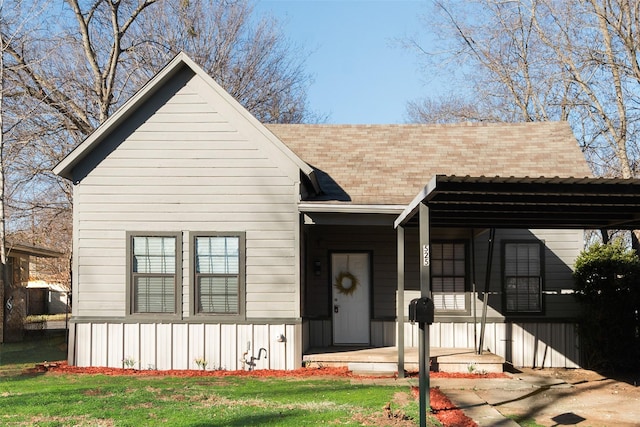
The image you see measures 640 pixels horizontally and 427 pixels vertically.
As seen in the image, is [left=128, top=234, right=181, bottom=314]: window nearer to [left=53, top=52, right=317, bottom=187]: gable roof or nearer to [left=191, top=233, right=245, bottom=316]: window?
[left=191, top=233, right=245, bottom=316]: window

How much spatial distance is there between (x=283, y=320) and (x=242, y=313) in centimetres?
77

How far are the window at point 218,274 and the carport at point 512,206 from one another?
3.10 m

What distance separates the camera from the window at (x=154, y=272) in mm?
13625

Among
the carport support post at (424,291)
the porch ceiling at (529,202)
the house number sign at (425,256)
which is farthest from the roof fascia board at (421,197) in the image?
the house number sign at (425,256)

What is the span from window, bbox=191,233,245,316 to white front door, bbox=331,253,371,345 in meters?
2.82

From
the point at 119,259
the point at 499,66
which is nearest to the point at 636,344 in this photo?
the point at 119,259

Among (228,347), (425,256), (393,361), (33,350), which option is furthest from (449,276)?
(33,350)

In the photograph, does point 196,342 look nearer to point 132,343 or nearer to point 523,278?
point 132,343

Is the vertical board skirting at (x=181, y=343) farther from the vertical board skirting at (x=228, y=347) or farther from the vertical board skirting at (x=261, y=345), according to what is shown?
the vertical board skirting at (x=261, y=345)

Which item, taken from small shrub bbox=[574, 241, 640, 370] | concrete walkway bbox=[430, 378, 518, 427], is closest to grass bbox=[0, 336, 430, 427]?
concrete walkway bbox=[430, 378, 518, 427]

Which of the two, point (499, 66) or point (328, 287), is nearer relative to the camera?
point (328, 287)

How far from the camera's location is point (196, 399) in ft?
33.3

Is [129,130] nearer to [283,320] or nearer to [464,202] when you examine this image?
[283,320]

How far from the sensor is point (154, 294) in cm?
1366
